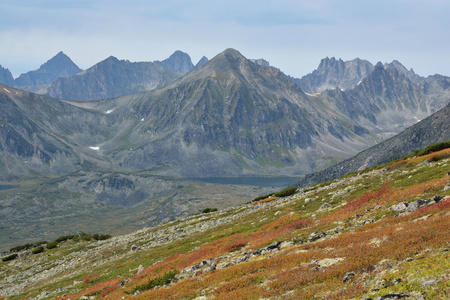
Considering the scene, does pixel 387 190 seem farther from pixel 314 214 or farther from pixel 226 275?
pixel 226 275

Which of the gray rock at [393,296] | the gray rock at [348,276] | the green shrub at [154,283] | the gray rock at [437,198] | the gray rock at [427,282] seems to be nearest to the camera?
the gray rock at [393,296]

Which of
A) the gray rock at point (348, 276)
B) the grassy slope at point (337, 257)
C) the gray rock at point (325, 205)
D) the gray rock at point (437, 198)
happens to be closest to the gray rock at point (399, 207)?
the grassy slope at point (337, 257)

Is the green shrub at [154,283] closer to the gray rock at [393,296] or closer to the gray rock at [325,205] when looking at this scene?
the gray rock at [393,296]

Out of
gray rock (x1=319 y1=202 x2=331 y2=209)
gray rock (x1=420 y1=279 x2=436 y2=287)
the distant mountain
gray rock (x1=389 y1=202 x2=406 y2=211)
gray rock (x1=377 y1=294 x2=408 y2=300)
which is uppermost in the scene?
gray rock (x1=420 y1=279 x2=436 y2=287)

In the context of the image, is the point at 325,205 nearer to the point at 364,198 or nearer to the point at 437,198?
the point at 364,198

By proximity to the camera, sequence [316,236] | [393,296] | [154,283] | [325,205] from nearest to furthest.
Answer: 1. [393,296]
2. [316,236]
3. [154,283]
4. [325,205]

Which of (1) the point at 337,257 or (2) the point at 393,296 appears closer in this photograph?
(2) the point at 393,296

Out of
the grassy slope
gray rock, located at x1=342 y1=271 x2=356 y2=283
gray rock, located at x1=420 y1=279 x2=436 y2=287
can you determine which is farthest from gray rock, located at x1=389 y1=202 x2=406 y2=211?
gray rock, located at x1=420 y1=279 x2=436 y2=287

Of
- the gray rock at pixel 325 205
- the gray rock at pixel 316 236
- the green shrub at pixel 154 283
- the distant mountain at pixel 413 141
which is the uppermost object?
the gray rock at pixel 316 236

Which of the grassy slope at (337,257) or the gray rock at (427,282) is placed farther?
the grassy slope at (337,257)

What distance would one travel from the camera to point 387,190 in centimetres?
3381

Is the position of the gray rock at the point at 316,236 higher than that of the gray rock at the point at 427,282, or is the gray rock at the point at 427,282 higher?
the gray rock at the point at 427,282

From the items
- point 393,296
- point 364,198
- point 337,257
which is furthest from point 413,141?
point 393,296

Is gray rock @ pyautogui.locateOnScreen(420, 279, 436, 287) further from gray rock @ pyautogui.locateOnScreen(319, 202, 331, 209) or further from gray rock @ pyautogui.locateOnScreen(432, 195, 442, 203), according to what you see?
gray rock @ pyautogui.locateOnScreen(319, 202, 331, 209)
